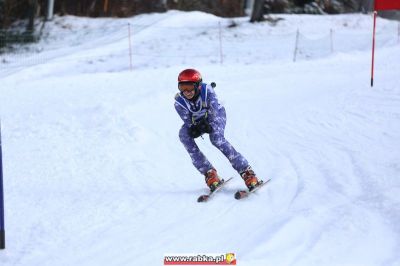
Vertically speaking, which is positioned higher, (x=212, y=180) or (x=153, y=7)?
(x=153, y=7)

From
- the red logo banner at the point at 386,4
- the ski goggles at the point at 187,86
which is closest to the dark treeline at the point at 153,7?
the red logo banner at the point at 386,4

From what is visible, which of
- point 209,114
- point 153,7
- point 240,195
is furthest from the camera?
point 153,7

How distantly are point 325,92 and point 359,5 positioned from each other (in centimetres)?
2581

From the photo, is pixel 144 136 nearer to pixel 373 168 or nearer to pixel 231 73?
pixel 373 168

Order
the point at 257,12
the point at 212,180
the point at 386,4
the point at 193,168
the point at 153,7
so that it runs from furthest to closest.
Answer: the point at 153,7 < the point at 257,12 < the point at 386,4 < the point at 193,168 < the point at 212,180

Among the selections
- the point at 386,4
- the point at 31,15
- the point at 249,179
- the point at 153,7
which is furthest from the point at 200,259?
the point at 153,7

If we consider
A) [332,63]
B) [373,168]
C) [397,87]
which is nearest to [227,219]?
[373,168]

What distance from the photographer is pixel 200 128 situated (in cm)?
809

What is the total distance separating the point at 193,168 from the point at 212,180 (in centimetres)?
204

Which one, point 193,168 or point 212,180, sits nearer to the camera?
point 212,180

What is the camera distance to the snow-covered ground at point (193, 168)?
6484 millimetres

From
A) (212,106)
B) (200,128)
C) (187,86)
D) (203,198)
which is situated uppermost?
(187,86)

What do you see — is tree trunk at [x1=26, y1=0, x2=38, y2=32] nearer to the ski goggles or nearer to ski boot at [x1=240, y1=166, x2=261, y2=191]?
the ski goggles

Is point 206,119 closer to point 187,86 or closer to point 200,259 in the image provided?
point 187,86
